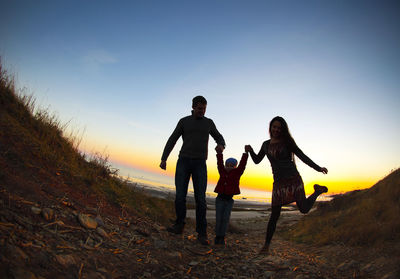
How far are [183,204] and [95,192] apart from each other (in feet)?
6.48

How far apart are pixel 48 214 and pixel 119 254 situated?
1.11 metres

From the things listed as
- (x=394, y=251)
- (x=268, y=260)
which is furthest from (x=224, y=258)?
(x=394, y=251)

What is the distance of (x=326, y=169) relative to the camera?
14.6 ft

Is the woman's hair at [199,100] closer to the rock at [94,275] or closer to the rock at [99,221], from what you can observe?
the rock at [99,221]

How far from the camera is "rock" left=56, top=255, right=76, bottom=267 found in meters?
2.45

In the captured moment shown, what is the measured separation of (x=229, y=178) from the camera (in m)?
4.97

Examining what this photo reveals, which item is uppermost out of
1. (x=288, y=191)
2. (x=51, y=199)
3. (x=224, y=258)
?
(x=288, y=191)

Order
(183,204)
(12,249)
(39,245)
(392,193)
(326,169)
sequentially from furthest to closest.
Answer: (392,193) → (183,204) → (326,169) → (39,245) → (12,249)

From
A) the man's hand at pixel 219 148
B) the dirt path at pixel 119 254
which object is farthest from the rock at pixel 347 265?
the man's hand at pixel 219 148

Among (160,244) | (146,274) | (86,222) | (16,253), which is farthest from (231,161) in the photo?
(16,253)

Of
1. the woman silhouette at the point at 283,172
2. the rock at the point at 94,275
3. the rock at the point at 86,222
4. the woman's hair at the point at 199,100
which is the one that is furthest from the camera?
the woman's hair at the point at 199,100

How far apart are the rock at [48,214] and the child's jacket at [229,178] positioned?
2.87 m

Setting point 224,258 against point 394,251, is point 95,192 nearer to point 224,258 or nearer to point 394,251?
point 224,258

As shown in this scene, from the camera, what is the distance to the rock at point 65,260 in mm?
2451
